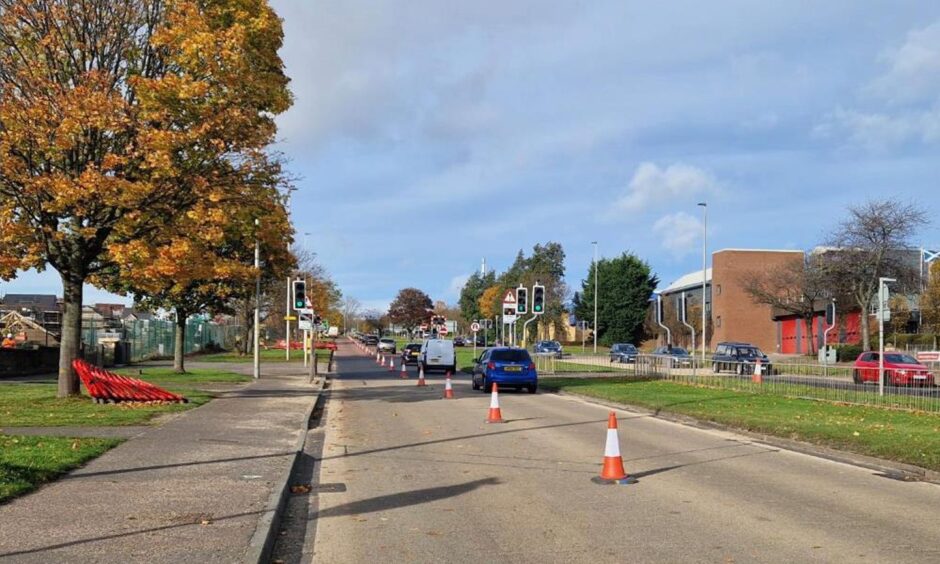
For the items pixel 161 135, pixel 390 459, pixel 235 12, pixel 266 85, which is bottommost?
pixel 390 459

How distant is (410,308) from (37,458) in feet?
435

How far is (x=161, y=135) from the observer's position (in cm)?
1652

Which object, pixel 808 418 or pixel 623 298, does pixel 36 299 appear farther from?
pixel 808 418

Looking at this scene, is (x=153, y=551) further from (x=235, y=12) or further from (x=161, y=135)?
(x=235, y=12)

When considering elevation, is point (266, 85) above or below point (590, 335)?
above

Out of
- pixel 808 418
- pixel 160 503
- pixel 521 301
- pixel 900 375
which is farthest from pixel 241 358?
pixel 160 503

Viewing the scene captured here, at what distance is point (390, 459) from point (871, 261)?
42.0 metres

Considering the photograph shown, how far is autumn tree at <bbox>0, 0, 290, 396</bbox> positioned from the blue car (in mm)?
10635

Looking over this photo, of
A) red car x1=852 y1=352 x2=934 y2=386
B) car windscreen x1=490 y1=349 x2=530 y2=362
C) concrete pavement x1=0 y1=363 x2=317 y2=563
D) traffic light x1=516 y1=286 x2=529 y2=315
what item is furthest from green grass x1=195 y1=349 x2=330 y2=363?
concrete pavement x1=0 y1=363 x2=317 y2=563

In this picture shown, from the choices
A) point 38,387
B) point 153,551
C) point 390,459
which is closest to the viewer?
point 153,551

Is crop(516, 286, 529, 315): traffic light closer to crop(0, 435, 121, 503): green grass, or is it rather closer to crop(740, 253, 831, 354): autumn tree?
crop(0, 435, 121, 503): green grass

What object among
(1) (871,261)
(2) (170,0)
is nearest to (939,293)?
(1) (871,261)

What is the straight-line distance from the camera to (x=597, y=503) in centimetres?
848

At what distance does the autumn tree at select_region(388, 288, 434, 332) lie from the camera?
14100cm
